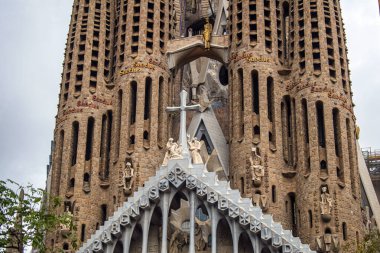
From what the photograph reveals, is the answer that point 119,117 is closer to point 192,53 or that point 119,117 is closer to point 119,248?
point 192,53

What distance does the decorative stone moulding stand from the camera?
2736cm

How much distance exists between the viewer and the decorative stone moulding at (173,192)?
27359mm

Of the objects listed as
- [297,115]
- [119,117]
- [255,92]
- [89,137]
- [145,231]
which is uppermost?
[255,92]

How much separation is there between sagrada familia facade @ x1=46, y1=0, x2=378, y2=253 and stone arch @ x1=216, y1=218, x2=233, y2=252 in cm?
4

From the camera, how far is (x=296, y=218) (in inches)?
1226

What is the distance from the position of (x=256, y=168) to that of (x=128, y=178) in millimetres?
4489

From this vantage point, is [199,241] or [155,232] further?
[155,232]

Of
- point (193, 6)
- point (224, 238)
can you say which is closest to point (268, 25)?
point (224, 238)

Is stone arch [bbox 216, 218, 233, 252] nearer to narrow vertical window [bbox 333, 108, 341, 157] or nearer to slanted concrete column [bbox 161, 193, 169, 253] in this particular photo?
slanted concrete column [bbox 161, 193, 169, 253]

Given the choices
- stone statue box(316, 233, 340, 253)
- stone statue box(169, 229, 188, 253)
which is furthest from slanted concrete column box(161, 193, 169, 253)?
stone statue box(316, 233, 340, 253)

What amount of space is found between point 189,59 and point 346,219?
31.5 ft

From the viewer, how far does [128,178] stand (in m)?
32.0

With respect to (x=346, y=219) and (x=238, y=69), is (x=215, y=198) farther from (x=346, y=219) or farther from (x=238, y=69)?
(x=238, y=69)

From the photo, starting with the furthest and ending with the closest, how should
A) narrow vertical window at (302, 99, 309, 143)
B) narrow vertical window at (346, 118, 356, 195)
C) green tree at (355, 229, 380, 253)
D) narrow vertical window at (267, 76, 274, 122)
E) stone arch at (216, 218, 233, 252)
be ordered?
narrow vertical window at (267, 76, 274, 122), narrow vertical window at (302, 99, 309, 143), narrow vertical window at (346, 118, 356, 195), stone arch at (216, 218, 233, 252), green tree at (355, 229, 380, 253)
